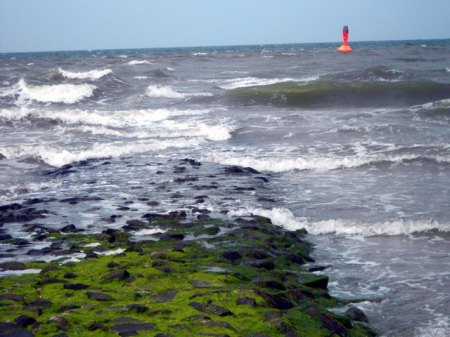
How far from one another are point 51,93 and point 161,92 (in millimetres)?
6132

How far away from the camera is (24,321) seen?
16.1 ft

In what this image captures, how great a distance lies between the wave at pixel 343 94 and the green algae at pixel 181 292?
21.4 metres

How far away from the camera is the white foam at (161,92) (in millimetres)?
31006

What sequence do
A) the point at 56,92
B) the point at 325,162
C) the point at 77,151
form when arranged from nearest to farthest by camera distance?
the point at 325,162 → the point at 77,151 → the point at 56,92

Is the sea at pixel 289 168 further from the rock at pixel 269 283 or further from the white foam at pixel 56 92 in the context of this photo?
the rock at pixel 269 283

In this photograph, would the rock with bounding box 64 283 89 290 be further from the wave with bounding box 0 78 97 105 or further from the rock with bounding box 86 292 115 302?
the wave with bounding box 0 78 97 105

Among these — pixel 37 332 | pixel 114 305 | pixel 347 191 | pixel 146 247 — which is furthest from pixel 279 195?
pixel 37 332

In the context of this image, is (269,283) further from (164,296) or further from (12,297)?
(12,297)

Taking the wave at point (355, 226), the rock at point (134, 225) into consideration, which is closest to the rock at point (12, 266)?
the rock at point (134, 225)

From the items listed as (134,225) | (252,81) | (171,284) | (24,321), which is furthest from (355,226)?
(252,81)

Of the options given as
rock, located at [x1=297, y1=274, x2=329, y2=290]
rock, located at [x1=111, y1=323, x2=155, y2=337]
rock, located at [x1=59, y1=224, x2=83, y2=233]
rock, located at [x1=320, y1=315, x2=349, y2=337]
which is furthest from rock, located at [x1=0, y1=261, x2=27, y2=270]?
rock, located at [x1=320, y1=315, x2=349, y2=337]

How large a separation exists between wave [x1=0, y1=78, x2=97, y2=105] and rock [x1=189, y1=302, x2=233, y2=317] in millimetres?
26781

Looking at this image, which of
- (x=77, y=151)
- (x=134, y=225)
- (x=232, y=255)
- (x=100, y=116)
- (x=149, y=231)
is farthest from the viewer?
(x=100, y=116)

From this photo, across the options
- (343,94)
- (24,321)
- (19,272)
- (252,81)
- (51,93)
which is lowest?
(19,272)
